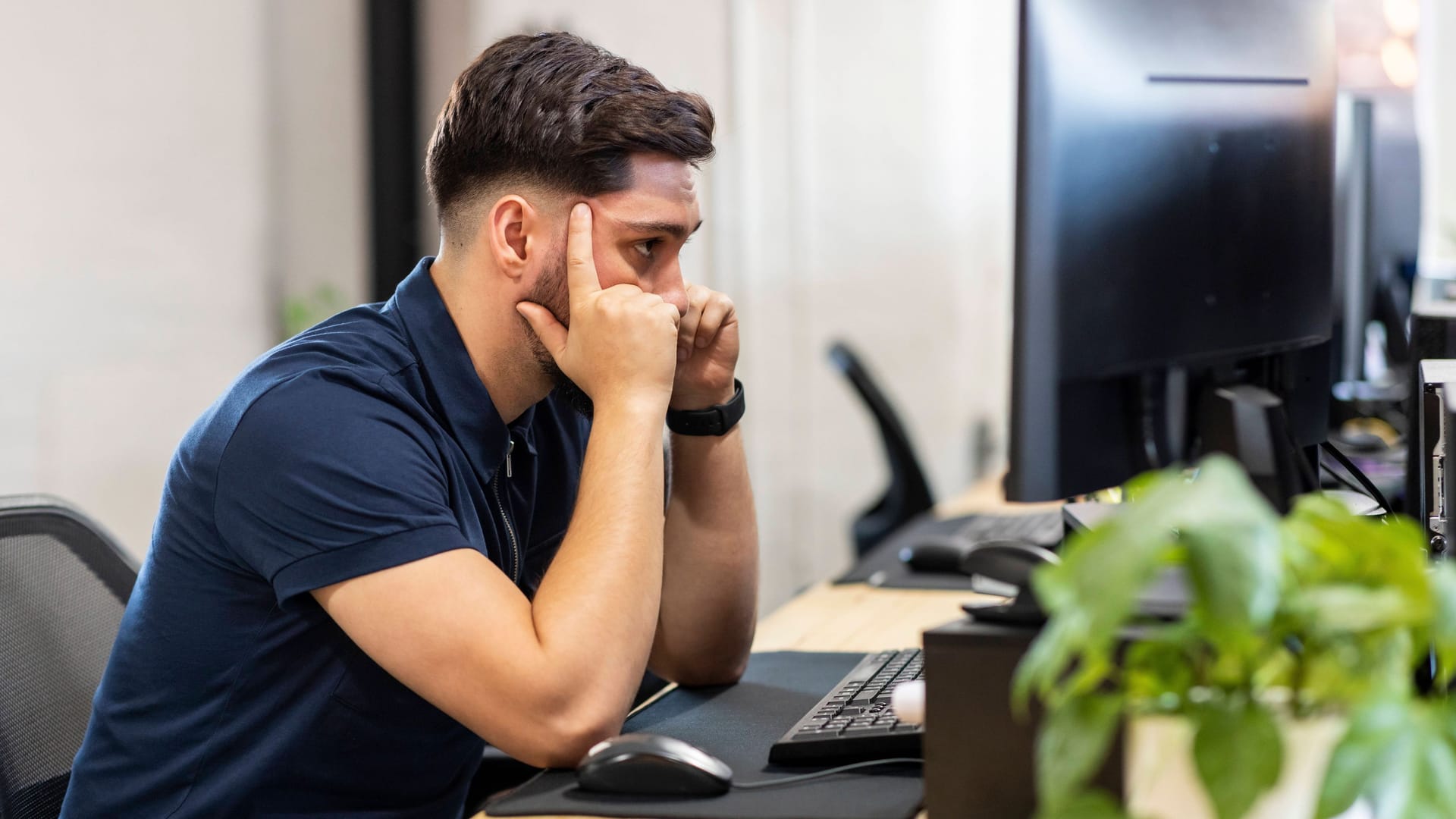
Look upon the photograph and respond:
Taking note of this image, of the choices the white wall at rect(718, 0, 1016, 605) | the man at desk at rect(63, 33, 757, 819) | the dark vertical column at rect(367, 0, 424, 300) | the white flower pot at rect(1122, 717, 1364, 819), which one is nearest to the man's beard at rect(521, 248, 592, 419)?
the man at desk at rect(63, 33, 757, 819)

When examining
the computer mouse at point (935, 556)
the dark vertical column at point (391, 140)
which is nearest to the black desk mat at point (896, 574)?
the computer mouse at point (935, 556)

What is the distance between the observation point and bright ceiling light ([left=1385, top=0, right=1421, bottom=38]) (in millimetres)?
3381

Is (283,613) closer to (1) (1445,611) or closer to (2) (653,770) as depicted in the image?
(2) (653,770)

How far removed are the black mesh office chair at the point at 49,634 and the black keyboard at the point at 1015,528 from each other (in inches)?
42.2

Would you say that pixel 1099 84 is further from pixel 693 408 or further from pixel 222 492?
pixel 222 492

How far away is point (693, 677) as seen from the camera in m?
1.23

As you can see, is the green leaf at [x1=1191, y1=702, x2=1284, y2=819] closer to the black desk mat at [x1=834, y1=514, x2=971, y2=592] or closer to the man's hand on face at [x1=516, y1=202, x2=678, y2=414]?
the man's hand on face at [x1=516, y1=202, x2=678, y2=414]

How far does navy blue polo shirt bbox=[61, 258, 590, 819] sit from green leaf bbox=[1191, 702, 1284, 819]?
0.67m

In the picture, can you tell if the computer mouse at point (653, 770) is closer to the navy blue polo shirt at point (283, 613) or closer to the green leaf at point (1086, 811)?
the navy blue polo shirt at point (283, 613)

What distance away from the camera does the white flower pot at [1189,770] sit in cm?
41

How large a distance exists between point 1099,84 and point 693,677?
0.62 meters

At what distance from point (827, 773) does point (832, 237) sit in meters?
2.60

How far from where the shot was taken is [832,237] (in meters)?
3.39

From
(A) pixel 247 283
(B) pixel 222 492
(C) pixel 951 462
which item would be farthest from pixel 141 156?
(C) pixel 951 462
